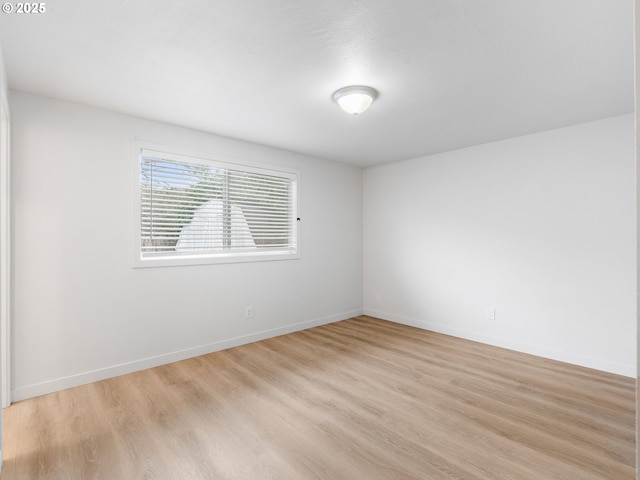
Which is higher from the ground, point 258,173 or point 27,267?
point 258,173

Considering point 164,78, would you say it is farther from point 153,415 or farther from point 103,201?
point 153,415

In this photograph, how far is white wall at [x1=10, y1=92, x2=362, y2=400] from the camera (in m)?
2.46

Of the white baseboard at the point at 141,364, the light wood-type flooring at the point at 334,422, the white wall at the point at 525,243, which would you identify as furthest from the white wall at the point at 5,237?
the white wall at the point at 525,243

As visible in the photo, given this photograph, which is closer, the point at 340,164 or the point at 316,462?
the point at 316,462

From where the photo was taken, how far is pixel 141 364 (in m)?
2.96

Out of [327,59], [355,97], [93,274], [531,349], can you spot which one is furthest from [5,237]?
[531,349]

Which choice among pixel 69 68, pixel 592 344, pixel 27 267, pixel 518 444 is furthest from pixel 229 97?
pixel 592 344

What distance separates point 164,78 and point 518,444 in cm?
336

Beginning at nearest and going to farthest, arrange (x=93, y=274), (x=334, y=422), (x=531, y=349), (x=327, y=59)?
(x=327, y=59)
(x=334, y=422)
(x=93, y=274)
(x=531, y=349)

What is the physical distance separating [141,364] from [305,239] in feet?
7.71

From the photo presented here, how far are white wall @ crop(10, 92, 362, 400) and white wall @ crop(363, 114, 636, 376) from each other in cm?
221

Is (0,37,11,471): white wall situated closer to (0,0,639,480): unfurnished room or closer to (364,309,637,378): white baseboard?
(0,0,639,480): unfurnished room

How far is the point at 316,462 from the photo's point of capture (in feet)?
5.74

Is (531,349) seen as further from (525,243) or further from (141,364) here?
(141,364)
